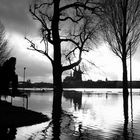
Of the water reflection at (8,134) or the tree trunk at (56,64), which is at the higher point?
the tree trunk at (56,64)

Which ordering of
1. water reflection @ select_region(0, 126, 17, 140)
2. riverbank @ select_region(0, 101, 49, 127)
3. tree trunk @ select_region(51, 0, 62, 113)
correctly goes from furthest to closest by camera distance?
1. tree trunk @ select_region(51, 0, 62, 113)
2. riverbank @ select_region(0, 101, 49, 127)
3. water reflection @ select_region(0, 126, 17, 140)

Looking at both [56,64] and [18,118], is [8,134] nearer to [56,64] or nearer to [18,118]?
[18,118]

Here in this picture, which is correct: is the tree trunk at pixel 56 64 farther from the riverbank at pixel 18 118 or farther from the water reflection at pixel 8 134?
the water reflection at pixel 8 134

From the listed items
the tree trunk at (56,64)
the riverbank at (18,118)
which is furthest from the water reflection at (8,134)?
the tree trunk at (56,64)

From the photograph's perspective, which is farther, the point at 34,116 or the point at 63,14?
the point at 63,14

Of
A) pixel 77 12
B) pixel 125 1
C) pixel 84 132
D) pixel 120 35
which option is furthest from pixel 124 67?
pixel 84 132

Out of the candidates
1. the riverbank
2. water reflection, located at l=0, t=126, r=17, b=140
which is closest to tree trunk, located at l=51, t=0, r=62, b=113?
the riverbank

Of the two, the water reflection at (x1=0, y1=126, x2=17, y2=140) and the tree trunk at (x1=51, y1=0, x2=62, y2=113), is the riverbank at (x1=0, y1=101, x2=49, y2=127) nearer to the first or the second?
the water reflection at (x1=0, y1=126, x2=17, y2=140)

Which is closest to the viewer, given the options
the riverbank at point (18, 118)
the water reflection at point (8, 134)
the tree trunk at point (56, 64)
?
the water reflection at point (8, 134)

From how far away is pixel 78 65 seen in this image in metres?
27.6

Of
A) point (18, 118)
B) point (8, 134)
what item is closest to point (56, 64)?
point (18, 118)

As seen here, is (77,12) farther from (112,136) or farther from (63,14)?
(112,136)

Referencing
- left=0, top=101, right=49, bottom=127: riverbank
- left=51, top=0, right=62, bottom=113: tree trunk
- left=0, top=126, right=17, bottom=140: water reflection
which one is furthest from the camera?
left=51, top=0, right=62, bottom=113: tree trunk

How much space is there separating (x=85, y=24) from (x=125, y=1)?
17.1 ft
